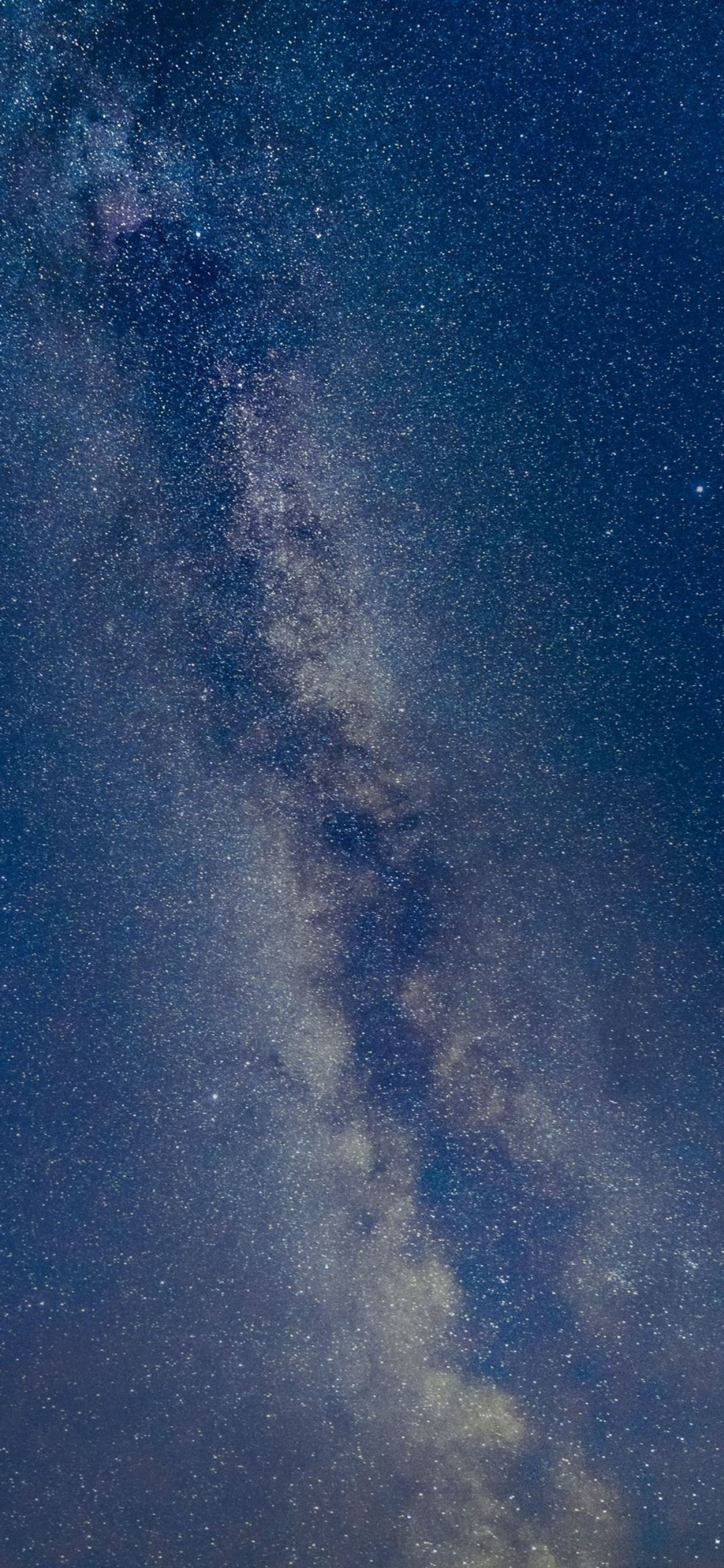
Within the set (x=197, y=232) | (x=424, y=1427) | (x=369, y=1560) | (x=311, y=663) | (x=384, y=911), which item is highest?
(x=197, y=232)

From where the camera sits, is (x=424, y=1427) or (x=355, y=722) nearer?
(x=355, y=722)

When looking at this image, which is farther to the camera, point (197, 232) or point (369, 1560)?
point (369, 1560)

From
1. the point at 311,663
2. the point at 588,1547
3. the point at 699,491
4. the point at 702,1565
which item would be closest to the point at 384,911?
the point at 311,663

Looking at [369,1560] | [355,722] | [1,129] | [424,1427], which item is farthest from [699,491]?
[369,1560]

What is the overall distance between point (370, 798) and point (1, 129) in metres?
4.00

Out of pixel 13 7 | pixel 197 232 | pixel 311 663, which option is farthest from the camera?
pixel 311 663

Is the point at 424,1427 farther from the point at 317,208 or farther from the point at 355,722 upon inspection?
the point at 317,208

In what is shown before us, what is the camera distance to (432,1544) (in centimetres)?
490

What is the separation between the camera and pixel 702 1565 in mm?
4738

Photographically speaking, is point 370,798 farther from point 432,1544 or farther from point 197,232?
point 432,1544

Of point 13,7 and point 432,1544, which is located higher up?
point 13,7

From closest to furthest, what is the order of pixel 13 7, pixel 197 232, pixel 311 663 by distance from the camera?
pixel 13 7 < pixel 197 232 < pixel 311 663

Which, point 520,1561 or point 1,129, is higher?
point 1,129

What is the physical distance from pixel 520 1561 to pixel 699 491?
6718mm
